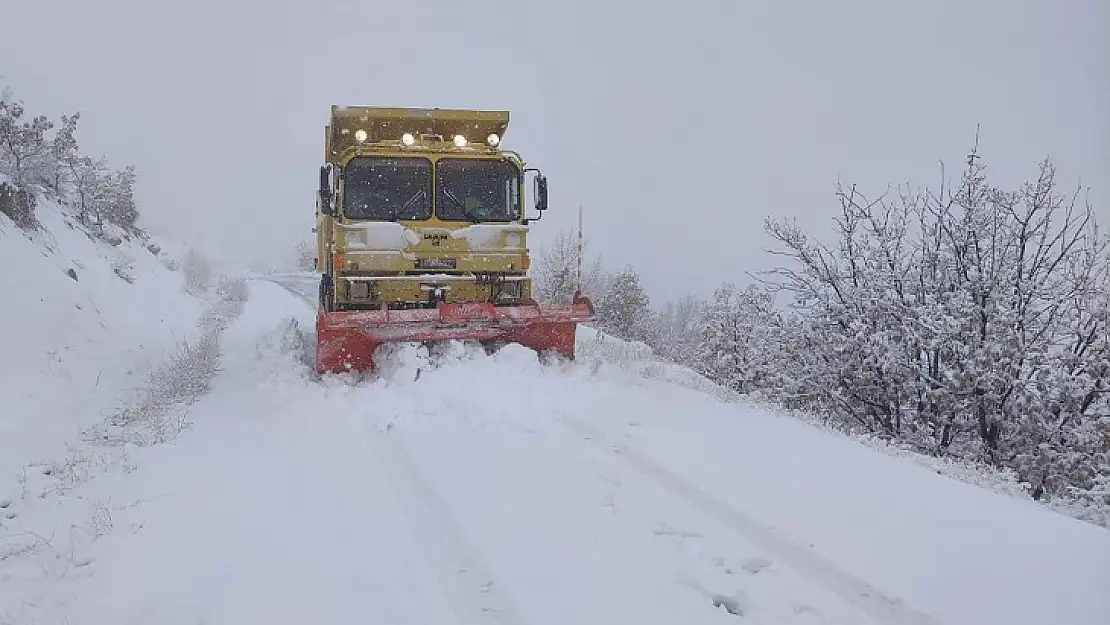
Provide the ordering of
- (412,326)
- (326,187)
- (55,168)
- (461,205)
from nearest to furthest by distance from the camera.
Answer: (412,326) < (326,187) < (461,205) < (55,168)

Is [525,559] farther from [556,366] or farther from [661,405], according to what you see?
[556,366]

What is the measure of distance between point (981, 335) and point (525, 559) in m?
9.19

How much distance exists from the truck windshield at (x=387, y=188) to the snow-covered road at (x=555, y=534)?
3229 mm

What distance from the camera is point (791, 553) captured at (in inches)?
131

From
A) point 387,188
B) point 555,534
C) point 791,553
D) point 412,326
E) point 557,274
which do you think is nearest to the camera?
point 791,553

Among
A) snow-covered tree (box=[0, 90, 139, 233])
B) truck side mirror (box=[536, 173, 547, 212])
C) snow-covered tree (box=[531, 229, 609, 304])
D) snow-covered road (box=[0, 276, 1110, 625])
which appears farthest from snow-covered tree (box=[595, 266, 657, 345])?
snow-covered road (box=[0, 276, 1110, 625])

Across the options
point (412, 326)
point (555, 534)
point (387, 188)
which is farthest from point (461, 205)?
point (555, 534)

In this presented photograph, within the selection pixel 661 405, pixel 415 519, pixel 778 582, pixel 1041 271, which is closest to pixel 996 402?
pixel 1041 271

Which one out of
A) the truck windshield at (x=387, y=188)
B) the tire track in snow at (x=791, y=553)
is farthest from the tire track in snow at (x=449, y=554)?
the truck windshield at (x=387, y=188)

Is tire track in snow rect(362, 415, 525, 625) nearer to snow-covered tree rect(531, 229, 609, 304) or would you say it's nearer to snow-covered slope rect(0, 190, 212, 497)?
snow-covered slope rect(0, 190, 212, 497)

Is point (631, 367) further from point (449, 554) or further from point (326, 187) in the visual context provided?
point (449, 554)

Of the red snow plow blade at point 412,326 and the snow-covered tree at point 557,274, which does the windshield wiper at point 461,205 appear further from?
the snow-covered tree at point 557,274

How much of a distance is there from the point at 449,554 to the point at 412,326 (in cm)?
441

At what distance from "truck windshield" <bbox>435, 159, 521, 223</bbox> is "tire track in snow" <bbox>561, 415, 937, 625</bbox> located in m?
4.56
